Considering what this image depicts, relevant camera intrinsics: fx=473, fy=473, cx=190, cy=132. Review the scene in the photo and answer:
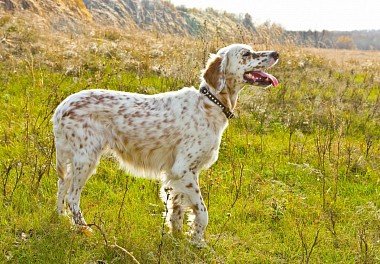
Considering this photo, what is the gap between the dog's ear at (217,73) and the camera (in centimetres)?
473

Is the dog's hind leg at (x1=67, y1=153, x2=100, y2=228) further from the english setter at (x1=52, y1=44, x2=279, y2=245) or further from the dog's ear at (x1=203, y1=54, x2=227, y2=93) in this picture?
the dog's ear at (x1=203, y1=54, x2=227, y2=93)

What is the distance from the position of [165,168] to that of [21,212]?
1476 millimetres

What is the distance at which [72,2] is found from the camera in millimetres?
20938

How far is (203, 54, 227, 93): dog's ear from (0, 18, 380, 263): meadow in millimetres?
1193

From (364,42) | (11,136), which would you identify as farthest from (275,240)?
(364,42)

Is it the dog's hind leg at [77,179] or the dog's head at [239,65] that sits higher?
the dog's head at [239,65]

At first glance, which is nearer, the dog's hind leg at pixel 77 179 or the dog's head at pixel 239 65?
the dog's hind leg at pixel 77 179

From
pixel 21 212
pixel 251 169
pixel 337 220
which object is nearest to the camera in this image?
pixel 21 212

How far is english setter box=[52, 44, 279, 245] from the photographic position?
14.7 feet

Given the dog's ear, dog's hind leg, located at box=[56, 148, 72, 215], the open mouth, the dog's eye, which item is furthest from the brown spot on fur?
the dog's eye

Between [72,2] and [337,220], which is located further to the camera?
[72,2]

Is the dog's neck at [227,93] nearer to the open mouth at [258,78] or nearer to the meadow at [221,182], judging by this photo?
the open mouth at [258,78]

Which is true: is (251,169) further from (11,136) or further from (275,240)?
(11,136)

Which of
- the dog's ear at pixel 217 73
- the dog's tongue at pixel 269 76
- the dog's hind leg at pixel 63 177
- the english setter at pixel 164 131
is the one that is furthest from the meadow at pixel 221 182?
the dog's ear at pixel 217 73
